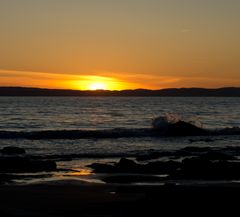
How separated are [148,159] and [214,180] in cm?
858

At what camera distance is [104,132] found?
5344cm

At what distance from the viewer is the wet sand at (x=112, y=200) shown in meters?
12.6

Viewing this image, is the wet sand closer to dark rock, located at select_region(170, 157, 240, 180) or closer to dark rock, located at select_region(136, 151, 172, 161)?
dark rock, located at select_region(170, 157, 240, 180)

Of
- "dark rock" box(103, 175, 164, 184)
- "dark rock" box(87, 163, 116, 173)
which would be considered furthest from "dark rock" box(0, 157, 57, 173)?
"dark rock" box(103, 175, 164, 184)

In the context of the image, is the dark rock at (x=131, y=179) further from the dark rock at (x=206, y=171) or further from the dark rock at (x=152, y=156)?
the dark rock at (x=152, y=156)

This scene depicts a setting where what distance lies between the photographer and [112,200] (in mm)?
17000

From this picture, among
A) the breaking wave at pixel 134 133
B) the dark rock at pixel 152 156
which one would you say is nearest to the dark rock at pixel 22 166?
the dark rock at pixel 152 156

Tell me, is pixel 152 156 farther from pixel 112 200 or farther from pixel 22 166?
pixel 112 200

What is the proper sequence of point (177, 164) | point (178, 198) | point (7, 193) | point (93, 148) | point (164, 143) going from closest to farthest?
point (178, 198) → point (7, 193) → point (177, 164) → point (93, 148) → point (164, 143)

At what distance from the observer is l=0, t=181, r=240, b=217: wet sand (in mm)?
12586

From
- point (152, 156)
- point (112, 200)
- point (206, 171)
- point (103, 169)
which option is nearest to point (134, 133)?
point (152, 156)

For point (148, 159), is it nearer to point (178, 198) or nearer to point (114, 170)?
point (114, 170)

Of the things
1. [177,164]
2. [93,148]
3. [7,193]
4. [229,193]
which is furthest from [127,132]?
[229,193]

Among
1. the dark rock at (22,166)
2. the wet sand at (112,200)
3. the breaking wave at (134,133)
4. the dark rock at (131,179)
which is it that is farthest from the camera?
the breaking wave at (134,133)
